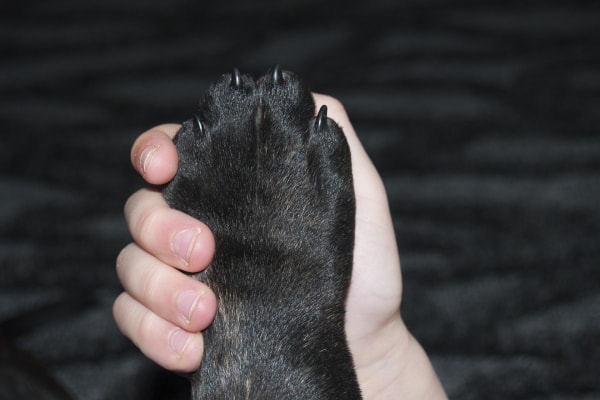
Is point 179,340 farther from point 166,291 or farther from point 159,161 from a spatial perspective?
point 159,161

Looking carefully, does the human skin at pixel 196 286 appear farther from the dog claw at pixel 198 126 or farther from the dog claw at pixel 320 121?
the dog claw at pixel 320 121

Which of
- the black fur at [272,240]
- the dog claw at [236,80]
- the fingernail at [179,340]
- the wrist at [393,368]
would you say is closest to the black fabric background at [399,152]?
the wrist at [393,368]

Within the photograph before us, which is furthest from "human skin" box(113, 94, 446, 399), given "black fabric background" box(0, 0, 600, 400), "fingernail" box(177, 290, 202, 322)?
"black fabric background" box(0, 0, 600, 400)

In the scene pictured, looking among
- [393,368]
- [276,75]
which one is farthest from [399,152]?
[276,75]

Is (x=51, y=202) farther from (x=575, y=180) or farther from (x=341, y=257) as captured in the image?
(x=575, y=180)

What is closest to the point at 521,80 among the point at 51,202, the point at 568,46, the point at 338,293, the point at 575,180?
the point at 568,46
